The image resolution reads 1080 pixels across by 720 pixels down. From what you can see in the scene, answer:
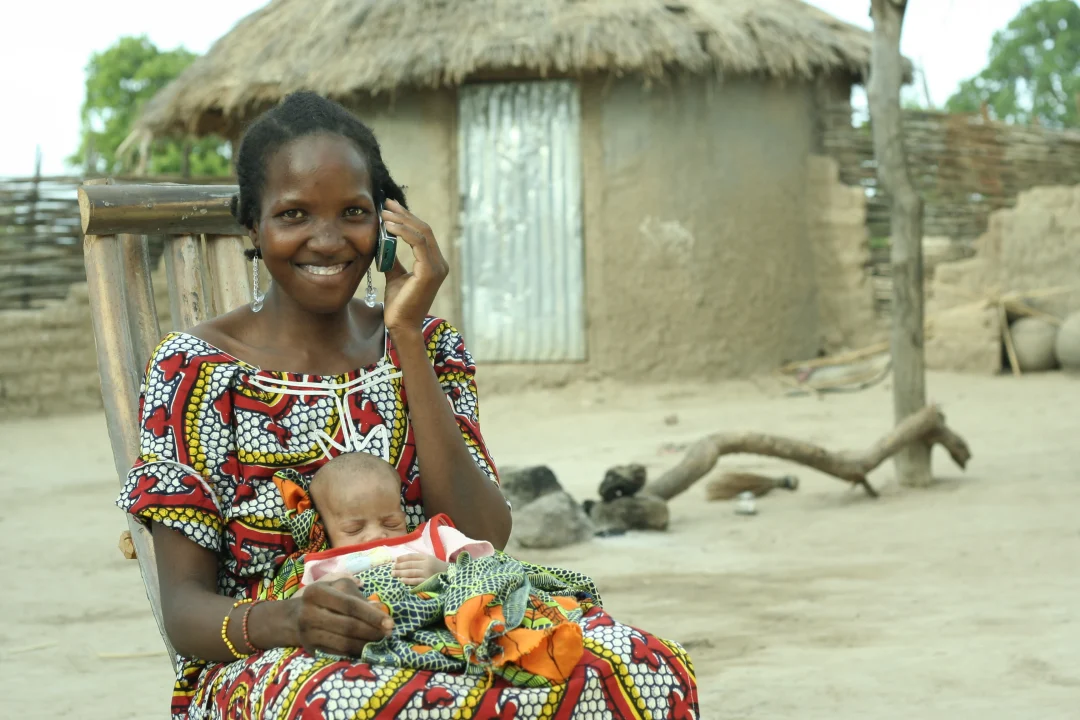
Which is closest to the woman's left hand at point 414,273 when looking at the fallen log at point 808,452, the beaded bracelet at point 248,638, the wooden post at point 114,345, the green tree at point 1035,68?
the beaded bracelet at point 248,638

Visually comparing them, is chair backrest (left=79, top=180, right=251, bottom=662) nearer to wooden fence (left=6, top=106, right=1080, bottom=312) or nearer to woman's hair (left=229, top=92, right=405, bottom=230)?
woman's hair (left=229, top=92, right=405, bottom=230)

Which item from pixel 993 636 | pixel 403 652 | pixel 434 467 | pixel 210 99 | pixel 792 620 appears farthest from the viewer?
pixel 210 99

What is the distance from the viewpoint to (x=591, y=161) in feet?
34.8

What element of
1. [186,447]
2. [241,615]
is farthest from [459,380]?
[241,615]

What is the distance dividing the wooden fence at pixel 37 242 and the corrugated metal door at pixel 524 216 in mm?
2450

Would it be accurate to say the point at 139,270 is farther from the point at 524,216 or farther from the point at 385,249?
the point at 524,216

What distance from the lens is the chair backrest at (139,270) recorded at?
282 cm

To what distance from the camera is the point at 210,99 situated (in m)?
11.2

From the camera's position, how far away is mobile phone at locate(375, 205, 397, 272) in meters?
2.20

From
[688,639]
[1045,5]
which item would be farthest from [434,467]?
[1045,5]

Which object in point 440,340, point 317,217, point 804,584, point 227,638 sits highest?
point 317,217

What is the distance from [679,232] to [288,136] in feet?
28.3

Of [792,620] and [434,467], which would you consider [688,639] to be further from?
[434,467]

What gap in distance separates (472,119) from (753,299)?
267 cm
